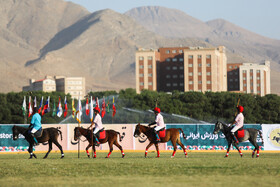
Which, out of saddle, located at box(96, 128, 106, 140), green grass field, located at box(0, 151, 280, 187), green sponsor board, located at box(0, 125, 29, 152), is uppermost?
saddle, located at box(96, 128, 106, 140)

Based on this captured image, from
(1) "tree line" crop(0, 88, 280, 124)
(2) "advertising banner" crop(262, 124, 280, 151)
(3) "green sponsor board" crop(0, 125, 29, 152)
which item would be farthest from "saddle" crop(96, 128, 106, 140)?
(1) "tree line" crop(0, 88, 280, 124)

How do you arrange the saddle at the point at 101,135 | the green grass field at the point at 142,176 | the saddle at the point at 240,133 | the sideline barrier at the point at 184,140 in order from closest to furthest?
Result: the green grass field at the point at 142,176, the saddle at the point at 240,133, the saddle at the point at 101,135, the sideline barrier at the point at 184,140

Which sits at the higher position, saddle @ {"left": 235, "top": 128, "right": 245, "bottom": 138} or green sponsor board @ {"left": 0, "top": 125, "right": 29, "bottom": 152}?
saddle @ {"left": 235, "top": 128, "right": 245, "bottom": 138}

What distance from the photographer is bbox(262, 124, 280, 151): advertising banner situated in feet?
143

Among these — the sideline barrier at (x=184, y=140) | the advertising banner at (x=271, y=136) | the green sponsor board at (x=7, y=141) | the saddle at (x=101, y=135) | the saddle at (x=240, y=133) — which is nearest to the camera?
the saddle at (x=240, y=133)

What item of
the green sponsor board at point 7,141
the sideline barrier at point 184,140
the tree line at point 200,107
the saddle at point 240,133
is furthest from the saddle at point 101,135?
the tree line at point 200,107

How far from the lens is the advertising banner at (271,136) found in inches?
1715

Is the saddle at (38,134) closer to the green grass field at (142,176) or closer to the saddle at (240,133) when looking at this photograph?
the green grass field at (142,176)

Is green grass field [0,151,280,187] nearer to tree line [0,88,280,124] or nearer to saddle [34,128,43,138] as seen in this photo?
saddle [34,128,43,138]

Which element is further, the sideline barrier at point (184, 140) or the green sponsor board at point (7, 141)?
the green sponsor board at point (7, 141)

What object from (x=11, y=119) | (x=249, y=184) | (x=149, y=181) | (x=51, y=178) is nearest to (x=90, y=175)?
(x=51, y=178)

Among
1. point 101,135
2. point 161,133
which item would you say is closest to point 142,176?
point 161,133

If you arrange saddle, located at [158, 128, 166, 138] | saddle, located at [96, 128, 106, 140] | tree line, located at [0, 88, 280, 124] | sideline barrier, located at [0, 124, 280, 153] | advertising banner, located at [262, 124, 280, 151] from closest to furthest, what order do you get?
saddle, located at [158, 128, 166, 138]
saddle, located at [96, 128, 106, 140]
advertising banner, located at [262, 124, 280, 151]
sideline barrier, located at [0, 124, 280, 153]
tree line, located at [0, 88, 280, 124]

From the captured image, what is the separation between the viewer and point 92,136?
2952cm
